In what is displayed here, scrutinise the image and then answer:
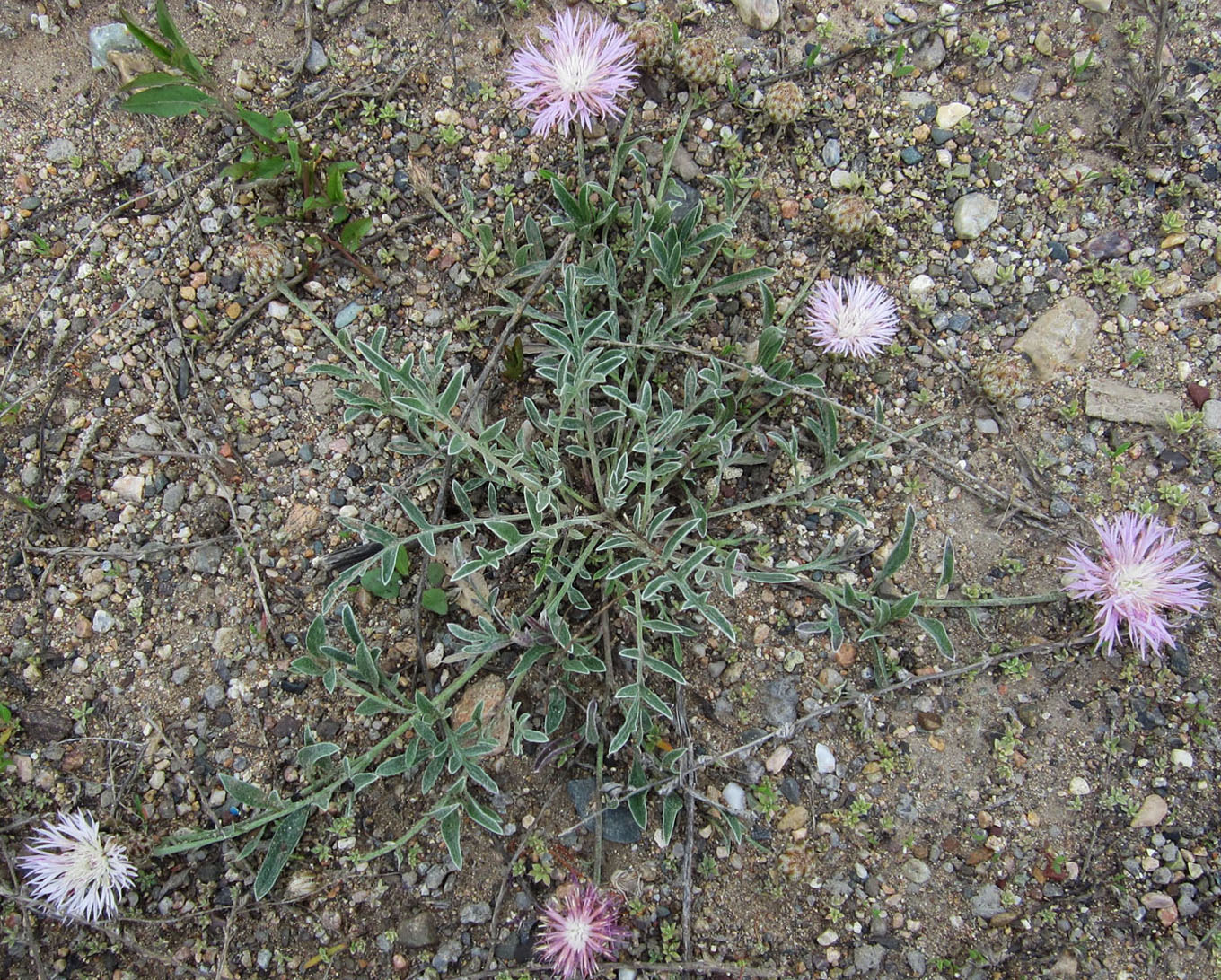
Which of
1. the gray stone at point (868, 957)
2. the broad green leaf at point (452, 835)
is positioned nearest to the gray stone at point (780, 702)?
the gray stone at point (868, 957)

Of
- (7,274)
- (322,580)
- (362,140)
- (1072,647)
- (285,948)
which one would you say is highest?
(362,140)

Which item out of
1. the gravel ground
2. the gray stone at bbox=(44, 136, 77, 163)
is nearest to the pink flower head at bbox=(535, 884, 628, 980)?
the gravel ground

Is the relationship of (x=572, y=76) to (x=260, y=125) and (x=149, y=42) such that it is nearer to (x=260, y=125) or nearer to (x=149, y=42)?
(x=260, y=125)

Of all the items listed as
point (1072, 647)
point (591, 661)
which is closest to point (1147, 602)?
point (1072, 647)

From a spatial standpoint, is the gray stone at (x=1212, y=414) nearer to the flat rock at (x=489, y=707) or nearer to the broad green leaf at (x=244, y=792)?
the flat rock at (x=489, y=707)

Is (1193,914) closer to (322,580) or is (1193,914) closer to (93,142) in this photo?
(322,580)

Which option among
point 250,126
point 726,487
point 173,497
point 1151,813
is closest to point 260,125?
point 250,126

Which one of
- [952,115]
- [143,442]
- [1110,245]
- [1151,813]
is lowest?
[1151,813]
